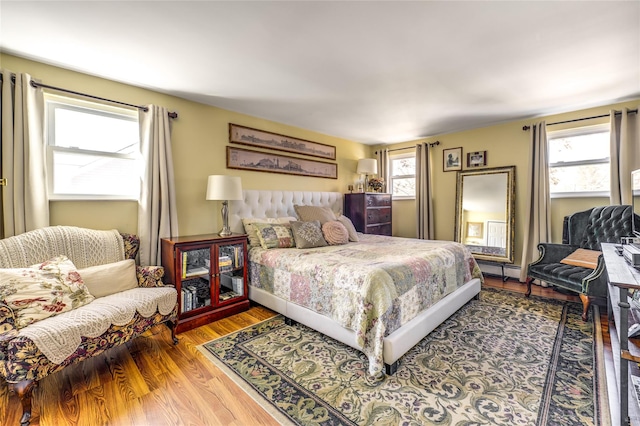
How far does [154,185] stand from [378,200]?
360 centimetres

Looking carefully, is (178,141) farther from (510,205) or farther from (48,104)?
(510,205)

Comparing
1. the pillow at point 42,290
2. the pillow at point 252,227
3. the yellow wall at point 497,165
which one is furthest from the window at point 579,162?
the pillow at point 42,290

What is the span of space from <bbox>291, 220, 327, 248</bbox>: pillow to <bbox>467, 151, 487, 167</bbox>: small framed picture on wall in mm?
3024

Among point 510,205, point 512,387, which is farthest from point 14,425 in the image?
point 510,205

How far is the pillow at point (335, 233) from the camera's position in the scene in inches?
132

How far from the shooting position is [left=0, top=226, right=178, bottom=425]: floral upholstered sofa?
152cm

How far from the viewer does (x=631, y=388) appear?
5.19 ft

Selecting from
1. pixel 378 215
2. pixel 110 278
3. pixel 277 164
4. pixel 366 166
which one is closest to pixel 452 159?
pixel 366 166

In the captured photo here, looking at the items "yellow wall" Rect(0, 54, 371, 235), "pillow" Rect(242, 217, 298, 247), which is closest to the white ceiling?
"yellow wall" Rect(0, 54, 371, 235)

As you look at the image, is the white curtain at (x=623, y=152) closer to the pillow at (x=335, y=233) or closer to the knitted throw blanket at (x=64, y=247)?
the pillow at (x=335, y=233)

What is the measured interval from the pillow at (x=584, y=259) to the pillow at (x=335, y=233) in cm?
225

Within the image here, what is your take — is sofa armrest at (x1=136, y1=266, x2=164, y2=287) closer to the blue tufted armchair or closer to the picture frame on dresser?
the picture frame on dresser

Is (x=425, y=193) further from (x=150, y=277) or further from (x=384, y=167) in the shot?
(x=150, y=277)

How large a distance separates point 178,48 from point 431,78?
2330mm
